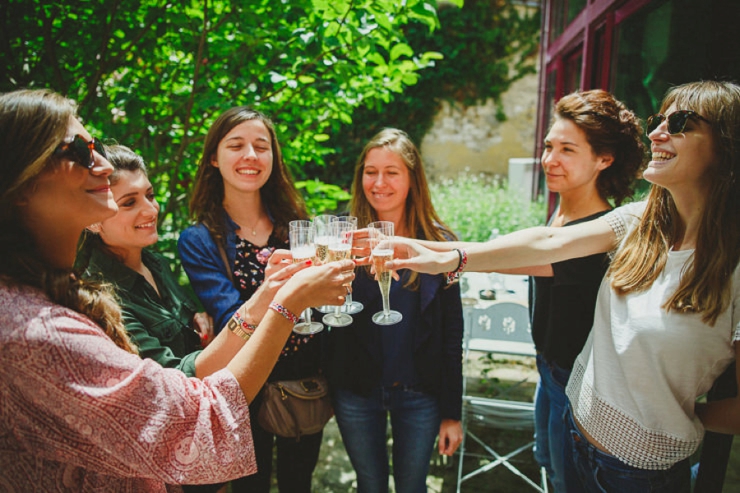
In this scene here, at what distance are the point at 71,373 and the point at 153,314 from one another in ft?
2.66

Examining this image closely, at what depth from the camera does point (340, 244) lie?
71.8 inches

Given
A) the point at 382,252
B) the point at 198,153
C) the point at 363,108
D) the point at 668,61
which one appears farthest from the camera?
the point at 363,108

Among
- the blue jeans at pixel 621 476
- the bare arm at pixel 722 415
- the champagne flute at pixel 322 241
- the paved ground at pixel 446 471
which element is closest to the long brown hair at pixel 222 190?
the champagne flute at pixel 322 241

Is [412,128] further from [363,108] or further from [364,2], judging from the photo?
[364,2]

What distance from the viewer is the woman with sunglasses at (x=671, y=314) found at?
1.42 m

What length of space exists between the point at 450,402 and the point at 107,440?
5.08 ft

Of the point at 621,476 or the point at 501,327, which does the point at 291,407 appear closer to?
the point at 621,476

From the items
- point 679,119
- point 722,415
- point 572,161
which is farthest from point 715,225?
point 572,161

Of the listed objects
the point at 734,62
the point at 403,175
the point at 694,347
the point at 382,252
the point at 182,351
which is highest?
the point at 734,62

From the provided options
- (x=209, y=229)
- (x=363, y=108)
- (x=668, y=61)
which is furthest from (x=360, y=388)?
(x=363, y=108)

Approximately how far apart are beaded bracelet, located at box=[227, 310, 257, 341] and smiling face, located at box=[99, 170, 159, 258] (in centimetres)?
59

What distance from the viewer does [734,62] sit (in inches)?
78.9

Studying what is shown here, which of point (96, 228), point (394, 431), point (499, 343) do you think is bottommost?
point (499, 343)

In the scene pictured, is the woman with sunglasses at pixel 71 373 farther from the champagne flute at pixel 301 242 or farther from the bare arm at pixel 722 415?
the bare arm at pixel 722 415
